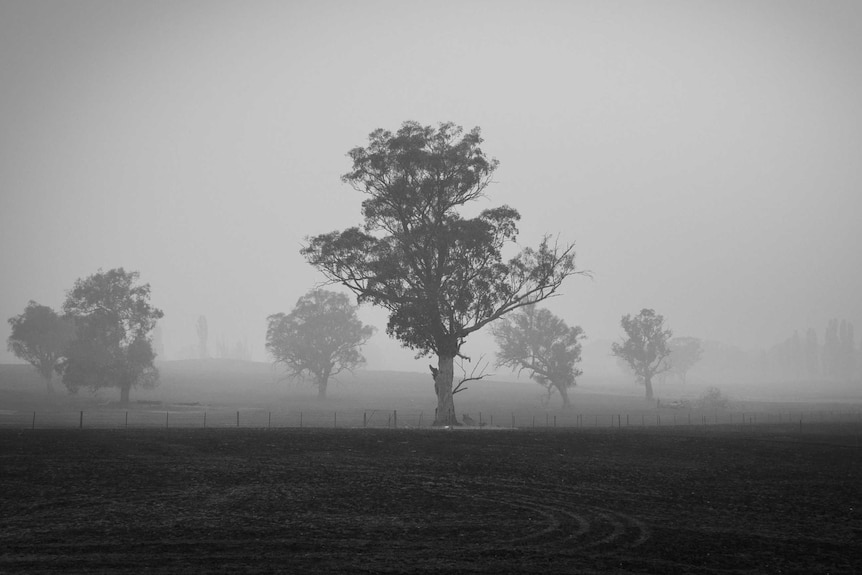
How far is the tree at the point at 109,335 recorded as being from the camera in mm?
82750

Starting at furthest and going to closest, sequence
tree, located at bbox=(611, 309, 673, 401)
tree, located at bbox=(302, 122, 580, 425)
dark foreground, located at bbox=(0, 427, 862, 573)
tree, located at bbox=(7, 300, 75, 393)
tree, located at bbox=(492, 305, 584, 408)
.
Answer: tree, located at bbox=(611, 309, 673, 401)
tree, located at bbox=(492, 305, 584, 408)
tree, located at bbox=(7, 300, 75, 393)
tree, located at bbox=(302, 122, 580, 425)
dark foreground, located at bbox=(0, 427, 862, 573)

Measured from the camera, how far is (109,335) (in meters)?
86.2

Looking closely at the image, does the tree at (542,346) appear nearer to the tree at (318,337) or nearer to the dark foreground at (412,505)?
the tree at (318,337)

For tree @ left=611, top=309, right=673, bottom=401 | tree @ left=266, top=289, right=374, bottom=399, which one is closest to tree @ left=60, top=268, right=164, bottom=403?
tree @ left=266, top=289, right=374, bottom=399

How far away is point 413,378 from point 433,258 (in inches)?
4518

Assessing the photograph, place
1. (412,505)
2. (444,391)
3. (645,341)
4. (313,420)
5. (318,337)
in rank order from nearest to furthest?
(412,505) → (444,391) → (313,420) → (318,337) → (645,341)

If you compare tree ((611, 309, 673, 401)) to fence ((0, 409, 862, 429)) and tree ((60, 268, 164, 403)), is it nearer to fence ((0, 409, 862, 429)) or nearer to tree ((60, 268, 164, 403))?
fence ((0, 409, 862, 429))

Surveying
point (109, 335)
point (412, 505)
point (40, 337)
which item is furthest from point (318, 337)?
point (412, 505)

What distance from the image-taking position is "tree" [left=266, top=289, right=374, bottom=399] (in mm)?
102500

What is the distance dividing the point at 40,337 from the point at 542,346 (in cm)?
7493

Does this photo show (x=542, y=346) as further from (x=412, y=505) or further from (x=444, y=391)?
(x=412, y=505)

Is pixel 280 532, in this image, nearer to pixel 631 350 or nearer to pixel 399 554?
pixel 399 554

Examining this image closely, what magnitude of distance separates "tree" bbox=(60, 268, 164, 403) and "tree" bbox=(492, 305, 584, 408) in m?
50.2

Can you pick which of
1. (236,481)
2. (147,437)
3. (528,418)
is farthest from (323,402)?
(236,481)
